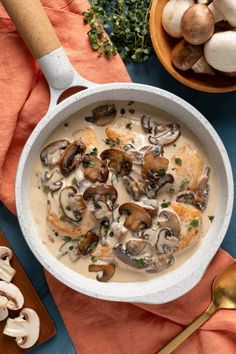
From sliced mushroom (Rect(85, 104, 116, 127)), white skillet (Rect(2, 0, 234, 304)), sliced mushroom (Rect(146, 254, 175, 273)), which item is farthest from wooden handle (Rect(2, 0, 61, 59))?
sliced mushroom (Rect(146, 254, 175, 273))

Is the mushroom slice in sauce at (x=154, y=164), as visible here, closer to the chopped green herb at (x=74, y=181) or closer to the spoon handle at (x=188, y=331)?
the chopped green herb at (x=74, y=181)

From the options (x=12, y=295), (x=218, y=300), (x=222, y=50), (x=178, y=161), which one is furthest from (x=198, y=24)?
(x=12, y=295)

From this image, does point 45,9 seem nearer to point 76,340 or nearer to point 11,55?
point 11,55

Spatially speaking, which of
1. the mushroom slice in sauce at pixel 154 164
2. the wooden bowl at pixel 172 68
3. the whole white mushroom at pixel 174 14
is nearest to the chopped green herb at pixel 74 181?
the mushroom slice in sauce at pixel 154 164

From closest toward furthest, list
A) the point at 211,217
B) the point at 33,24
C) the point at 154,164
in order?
the point at 33,24
the point at 154,164
the point at 211,217

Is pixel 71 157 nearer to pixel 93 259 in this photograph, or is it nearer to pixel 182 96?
pixel 93 259

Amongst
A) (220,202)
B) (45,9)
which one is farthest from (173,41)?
(220,202)

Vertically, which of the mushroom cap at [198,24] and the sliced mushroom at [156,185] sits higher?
the mushroom cap at [198,24]
